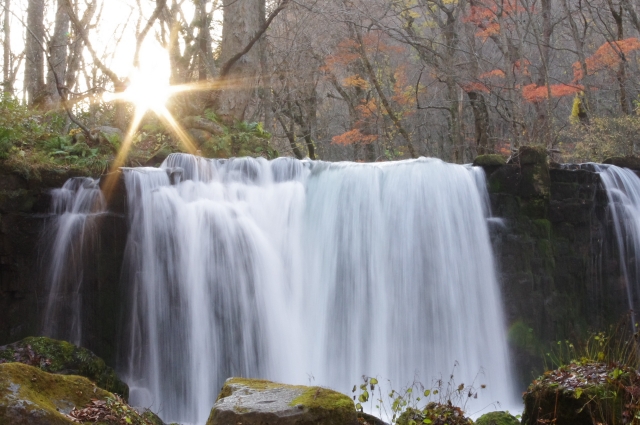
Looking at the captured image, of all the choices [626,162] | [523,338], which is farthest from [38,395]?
[626,162]

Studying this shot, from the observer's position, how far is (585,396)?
501 centimetres

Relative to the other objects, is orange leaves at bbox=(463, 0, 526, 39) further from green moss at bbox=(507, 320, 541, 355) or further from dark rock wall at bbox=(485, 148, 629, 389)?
green moss at bbox=(507, 320, 541, 355)

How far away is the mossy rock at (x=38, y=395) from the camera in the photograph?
3.79 meters

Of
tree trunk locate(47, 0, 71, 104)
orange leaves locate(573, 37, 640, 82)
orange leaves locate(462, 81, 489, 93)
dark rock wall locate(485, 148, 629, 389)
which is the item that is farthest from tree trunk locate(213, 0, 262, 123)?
orange leaves locate(573, 37, 640, 82)

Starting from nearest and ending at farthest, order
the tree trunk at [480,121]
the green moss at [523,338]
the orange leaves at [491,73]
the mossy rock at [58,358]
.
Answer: the mossy rock at [58,358] → the green moss at [523,338] → the orange leaves at [491,73] → the tree trunk at [480,121]

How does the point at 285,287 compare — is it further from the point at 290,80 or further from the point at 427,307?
the point at 290,80

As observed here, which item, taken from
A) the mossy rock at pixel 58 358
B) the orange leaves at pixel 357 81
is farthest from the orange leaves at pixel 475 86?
the mossy rock at pixel 58 358

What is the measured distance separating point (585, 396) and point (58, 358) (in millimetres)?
5835

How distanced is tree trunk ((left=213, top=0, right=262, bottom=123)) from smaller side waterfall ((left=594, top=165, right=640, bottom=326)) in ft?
28.2

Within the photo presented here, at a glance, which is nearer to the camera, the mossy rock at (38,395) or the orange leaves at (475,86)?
the mossy rock at (38,395)

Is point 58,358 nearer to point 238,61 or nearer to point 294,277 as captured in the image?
point 294,277

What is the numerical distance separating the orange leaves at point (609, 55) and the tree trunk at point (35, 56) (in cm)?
1577

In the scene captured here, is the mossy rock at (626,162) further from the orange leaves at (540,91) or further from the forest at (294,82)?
the orange leaves at (540,91)

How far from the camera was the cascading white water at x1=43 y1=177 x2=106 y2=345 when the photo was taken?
8.99m
